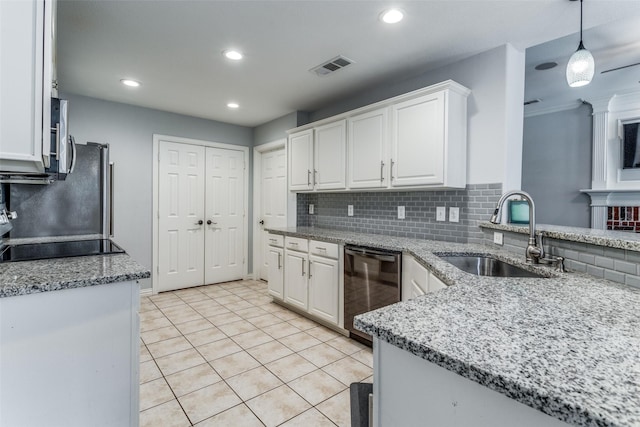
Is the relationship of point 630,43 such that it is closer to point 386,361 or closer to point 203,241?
point 386,361

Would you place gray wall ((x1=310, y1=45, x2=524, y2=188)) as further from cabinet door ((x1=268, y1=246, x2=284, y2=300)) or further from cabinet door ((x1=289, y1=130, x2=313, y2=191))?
cabinet door ((x1=268, y1=246, x2=284, y2=300))

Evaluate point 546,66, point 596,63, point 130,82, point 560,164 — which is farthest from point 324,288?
point 560,164

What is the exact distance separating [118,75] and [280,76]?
158 centimetres

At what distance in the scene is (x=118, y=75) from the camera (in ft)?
10.1

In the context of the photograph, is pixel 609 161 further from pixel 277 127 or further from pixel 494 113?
pixel 277 127

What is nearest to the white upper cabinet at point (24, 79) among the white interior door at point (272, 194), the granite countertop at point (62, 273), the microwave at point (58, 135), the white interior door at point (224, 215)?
the microwave at point (58, 135)

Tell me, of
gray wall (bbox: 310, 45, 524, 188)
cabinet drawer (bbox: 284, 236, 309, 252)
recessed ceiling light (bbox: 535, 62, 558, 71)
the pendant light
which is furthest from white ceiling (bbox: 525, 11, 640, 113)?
cabinet drawer (bbox: 284, 236, 309, 252)

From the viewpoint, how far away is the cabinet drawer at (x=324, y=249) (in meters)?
2.98

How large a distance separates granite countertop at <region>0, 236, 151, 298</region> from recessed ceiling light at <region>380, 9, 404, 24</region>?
6.85 ft

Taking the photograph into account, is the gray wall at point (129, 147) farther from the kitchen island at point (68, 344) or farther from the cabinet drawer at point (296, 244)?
the kitchen island at point (68, 344)

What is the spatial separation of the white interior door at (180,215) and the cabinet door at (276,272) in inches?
54.3

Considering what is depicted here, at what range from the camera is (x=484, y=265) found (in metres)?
2.12

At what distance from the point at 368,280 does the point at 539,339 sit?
6.31 feet

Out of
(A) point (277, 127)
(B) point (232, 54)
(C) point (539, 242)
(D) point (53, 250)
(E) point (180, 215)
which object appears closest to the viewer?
(C) point (539, 242)
